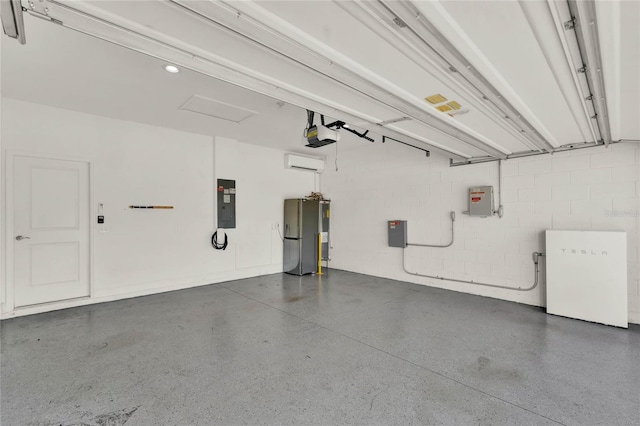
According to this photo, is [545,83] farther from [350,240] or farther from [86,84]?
[350,240]

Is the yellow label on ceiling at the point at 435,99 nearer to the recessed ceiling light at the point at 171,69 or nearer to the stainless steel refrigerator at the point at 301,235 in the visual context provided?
the recessed ceiling light at the point at 171,69

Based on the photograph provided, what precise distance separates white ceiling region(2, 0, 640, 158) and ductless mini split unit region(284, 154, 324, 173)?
286cm

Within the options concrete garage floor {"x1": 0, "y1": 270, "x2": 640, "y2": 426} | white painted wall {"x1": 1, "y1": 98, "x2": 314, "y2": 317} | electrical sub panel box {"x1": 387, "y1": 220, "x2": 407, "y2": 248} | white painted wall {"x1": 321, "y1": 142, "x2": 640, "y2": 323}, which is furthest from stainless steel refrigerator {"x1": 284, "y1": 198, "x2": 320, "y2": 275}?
concrete garage floor {"x1": 0, "y1": 270, "x2": 640, "y2": 426}

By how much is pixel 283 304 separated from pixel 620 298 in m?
4.16

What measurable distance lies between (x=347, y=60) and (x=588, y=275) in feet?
13.3

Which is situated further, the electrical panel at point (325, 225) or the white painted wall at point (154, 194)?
the electrical panel at point (325, 225)

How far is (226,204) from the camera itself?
222 inches

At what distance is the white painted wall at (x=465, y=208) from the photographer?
147 inches

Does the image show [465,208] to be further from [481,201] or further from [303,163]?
[303,163]

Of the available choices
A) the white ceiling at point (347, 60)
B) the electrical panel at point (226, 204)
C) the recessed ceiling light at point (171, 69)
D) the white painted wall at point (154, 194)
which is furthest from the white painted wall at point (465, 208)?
the recessed ceiling light at point (171, 69)

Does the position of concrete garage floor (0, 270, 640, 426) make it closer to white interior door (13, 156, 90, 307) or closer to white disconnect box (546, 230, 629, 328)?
white disconnect box (546, 230, 629, 328)

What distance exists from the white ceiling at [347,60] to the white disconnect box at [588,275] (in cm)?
125

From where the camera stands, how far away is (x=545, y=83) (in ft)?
6.95

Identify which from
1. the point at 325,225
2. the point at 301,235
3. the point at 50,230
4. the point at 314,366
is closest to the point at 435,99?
the point at 314,366
